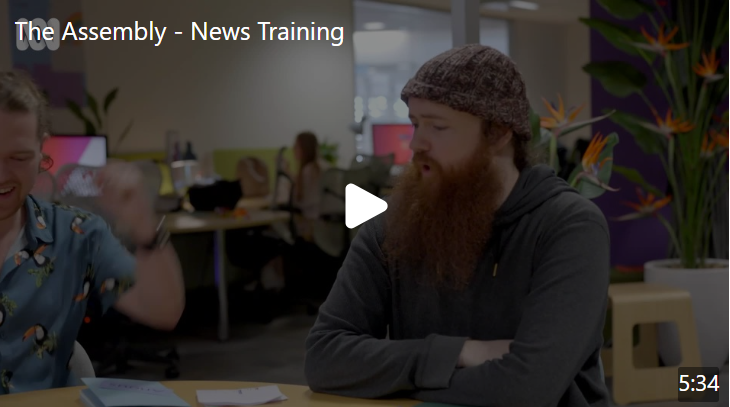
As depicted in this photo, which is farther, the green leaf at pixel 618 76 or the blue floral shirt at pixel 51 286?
the green leaf at pixel 618 76

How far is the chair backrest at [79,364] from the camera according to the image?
1.57 meters

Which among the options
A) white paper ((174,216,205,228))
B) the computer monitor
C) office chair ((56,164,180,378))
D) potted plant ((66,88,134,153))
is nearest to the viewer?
office chair ((56,164,180,378))

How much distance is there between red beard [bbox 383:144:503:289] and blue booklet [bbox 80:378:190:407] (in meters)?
0.47

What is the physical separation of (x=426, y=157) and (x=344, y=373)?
15.7 inches

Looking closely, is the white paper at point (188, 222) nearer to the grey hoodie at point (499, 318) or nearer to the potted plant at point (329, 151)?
the potted plant at point (329, 151)

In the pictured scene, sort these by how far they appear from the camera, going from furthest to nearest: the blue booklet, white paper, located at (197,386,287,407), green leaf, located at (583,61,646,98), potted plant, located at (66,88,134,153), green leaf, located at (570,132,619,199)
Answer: potted plant, located at (66,88,134,153), green leaf, located at (583,61,646,98), green leaf, located at (570,132,619,199), white paper, located at (197,386,287,407), the blue booklet

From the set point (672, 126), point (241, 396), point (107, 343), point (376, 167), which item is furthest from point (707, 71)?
point (107, 343)

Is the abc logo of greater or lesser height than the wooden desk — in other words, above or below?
above

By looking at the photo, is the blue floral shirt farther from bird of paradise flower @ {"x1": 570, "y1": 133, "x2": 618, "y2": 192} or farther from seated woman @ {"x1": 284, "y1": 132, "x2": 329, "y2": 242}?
seated woman @ {"x1": 284, "y1": 132, "x2": 329, "y2": 242}

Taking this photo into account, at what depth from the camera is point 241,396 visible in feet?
4.25

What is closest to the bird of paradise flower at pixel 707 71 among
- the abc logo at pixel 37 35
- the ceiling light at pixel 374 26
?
the ceiling light at pixel 374 26

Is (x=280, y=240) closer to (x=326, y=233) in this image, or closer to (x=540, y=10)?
(x=326, y=233)

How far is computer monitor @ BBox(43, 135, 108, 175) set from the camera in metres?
4.59

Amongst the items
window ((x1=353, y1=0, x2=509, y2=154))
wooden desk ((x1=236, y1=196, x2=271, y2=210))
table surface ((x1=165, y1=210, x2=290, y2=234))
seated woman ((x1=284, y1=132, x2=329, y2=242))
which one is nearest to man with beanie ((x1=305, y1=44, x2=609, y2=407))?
table surface ((x1=165, y1=210, x2=290, y2=234))
